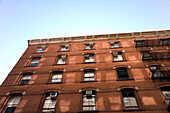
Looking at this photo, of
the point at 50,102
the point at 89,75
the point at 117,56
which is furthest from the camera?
the point at 117,56

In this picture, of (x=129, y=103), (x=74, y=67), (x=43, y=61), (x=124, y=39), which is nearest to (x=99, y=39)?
(x=124, y=39)

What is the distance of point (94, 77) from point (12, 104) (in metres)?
9.52

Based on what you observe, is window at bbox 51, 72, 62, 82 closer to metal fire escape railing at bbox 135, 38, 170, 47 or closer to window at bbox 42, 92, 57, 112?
window at bbox 42, 92, 57, 112

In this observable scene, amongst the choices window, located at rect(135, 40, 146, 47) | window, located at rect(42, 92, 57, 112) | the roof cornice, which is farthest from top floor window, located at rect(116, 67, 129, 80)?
window, located at rect(42, 92, 57, 112)

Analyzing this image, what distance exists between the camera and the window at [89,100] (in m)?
11.6

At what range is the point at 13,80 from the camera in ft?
49.9

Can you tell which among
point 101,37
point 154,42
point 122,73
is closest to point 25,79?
point 122,73

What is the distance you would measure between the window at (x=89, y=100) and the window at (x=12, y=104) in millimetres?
7385

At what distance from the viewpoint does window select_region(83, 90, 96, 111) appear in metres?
11.6

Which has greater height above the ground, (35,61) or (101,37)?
(101,37)

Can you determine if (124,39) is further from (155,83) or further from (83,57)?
(155,83)

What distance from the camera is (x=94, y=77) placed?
47.5 feet

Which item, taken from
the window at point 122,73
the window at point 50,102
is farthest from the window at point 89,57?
the window at point 50,102

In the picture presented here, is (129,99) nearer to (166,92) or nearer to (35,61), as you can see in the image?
(166,92)
